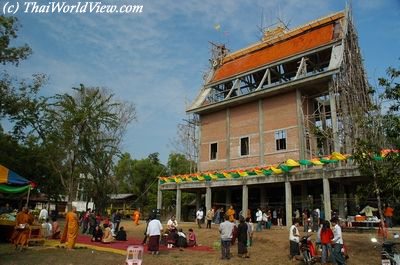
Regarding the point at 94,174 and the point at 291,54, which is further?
the point at 94,174

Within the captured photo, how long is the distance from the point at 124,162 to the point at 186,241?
3933 cm

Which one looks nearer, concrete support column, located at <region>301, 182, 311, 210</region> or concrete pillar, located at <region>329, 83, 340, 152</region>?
concrete pillar, located at <region>329, 83, 340, 152</region>

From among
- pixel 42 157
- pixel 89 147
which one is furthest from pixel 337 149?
pixel 42 157

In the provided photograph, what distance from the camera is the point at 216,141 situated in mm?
31031

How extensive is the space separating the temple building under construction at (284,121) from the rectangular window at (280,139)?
7cm

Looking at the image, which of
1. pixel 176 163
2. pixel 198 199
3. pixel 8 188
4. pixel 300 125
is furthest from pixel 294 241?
pixel 176 163

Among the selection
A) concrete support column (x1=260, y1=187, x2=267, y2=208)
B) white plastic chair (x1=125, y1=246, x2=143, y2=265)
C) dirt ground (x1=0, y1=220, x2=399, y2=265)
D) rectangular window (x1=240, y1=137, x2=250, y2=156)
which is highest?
rectangular window (x1=240, y1=137, x2=250, y2=156)

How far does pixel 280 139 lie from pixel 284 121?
1323 mm

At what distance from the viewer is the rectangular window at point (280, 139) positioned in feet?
87.1

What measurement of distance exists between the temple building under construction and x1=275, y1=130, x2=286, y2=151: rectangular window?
72 millimetres

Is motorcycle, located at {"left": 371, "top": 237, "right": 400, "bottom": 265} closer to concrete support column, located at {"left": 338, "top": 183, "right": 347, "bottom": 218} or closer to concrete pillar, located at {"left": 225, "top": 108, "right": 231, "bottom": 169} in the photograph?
concrete support column, located at {"left": 338, "top": 183, "right": 347, "bottom": 218}

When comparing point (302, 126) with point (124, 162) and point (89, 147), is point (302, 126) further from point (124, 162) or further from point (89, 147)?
point (124, 162)

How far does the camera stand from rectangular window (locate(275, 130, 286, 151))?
87.1 ft

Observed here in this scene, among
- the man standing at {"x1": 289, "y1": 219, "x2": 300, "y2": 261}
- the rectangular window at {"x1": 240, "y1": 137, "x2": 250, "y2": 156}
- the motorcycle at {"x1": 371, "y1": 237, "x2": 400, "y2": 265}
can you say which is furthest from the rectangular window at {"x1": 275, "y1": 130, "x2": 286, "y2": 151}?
the motorcycle at {"x1": 371, "y1": 237, "x2": 400, "y2": 265}
